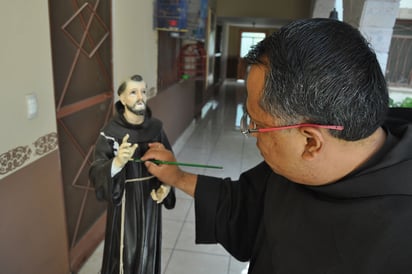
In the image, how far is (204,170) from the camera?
11.5ft

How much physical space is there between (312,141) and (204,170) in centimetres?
291

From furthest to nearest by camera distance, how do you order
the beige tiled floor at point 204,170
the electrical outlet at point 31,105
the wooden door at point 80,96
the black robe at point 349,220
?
the beige tiled floor at point 204,170 < the wooden door at point 80,96 < the electrical outlet at point 31,105 < the black robe at point 349,220

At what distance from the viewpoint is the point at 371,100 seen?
572mm

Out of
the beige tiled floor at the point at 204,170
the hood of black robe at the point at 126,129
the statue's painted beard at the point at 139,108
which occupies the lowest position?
the beige tiled floor at the point at 204,170

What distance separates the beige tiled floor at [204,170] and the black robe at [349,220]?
43 cm

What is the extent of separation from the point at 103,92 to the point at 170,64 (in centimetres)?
157

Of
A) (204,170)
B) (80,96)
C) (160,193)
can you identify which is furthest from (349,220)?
(204,170)

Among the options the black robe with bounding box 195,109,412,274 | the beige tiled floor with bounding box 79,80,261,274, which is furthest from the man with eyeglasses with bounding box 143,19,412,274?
the beige tiled floor with bounding box 79,80,261,274

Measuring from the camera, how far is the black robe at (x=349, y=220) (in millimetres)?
563

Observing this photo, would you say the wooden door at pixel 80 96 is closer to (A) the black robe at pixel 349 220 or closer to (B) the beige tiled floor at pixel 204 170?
(B) the beige tiled floor at pixel 204 170

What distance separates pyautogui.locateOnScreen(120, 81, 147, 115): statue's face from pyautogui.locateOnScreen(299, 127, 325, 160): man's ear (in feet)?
2.17

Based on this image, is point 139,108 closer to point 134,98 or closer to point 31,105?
point 134,98

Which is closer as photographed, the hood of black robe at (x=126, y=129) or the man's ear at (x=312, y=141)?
the man's ear at (x=312, y=141)

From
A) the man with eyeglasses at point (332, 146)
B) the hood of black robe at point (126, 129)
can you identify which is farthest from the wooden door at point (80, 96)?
the man with eyeglasses at point (332, 146)
